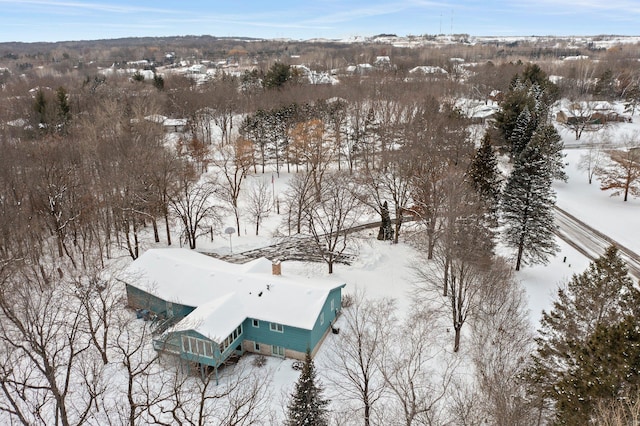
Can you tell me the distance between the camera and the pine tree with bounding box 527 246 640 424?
1128 cm

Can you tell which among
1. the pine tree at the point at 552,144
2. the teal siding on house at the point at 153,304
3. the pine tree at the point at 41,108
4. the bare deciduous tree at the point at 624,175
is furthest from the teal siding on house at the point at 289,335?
the pine tree at the point at 41,108

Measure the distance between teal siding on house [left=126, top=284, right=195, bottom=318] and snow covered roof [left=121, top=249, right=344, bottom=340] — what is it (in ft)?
1.72

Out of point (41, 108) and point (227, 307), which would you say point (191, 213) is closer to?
point (227, 307)

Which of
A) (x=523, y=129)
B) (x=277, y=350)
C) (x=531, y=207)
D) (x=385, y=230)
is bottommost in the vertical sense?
(x=277, y=350)

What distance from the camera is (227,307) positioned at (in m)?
21.3

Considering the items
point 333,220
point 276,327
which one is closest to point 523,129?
point 333,220

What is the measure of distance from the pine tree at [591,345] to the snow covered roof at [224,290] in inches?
400

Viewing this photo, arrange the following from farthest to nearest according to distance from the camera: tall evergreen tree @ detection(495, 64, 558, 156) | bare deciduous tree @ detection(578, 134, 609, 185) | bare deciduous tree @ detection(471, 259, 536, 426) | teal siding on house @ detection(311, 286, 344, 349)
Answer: bare deciduous tree @ detection(578, 134, 609, 185) → tall evergreen tree @ detection(495, 64, 558, 156) → teal siding on house @ detection(311, 286, 344, 349) → bare deciduous tree @ detection(471, 259, 536, 426)

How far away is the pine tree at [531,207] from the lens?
26.3m

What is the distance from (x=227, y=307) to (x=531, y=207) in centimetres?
1932

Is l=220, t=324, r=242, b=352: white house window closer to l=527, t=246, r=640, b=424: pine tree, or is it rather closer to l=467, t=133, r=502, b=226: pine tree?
l=527, t=246, r=640, b=424: pine tree

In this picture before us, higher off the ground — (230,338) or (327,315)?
(230,338)

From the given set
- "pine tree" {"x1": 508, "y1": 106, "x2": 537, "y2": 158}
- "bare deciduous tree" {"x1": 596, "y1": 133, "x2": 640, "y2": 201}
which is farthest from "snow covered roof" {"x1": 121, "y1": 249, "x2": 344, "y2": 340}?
"bare deciduous tree" {"x1": 596, "y1": 133, "x2": 640, "y2": 201}

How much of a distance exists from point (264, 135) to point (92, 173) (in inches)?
833
